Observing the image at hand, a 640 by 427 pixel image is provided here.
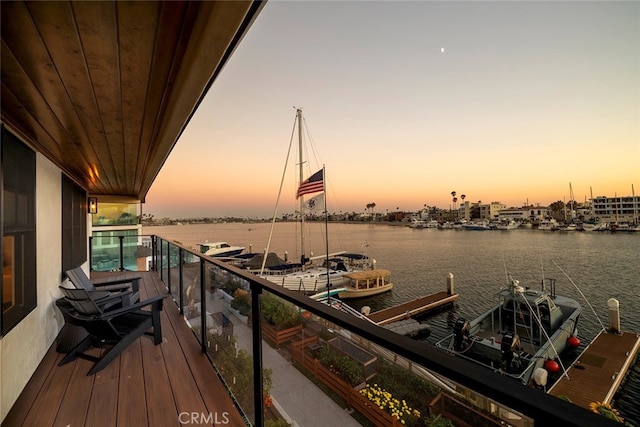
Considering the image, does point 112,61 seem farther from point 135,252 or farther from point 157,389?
point 135,252

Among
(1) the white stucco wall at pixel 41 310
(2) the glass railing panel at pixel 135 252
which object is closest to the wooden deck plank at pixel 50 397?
(1) the white stucco wall at pixel 41 310

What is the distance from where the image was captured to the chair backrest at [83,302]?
2412 mm

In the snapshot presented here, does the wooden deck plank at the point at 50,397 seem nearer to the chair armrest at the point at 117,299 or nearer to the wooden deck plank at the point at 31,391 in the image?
the wooden deck plank at the point at 31,391

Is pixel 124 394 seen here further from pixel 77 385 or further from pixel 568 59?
pixel 568 59

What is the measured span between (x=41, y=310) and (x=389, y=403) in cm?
347

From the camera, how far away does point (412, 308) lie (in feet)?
40.0

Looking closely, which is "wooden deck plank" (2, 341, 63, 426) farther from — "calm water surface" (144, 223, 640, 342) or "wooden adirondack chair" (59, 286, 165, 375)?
"calm water surface" (144, 223, 640, 342)

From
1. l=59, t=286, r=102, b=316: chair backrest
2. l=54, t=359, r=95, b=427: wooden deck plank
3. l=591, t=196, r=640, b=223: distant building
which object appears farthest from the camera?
l=591, t=196, r=640, b=223: distant building

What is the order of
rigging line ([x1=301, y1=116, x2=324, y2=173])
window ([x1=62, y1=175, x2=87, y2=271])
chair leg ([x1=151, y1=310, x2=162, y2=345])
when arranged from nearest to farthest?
chair leg ([x1=151, y1=310, x2=162, y2=345])
window ([x1=62, y1=175, x2=87, y2=271])
rigging line ([x1=301, y1=116, x2=324, y2=173])

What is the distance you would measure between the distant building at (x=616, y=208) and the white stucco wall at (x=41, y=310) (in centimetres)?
6769

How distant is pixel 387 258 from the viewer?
2588cm

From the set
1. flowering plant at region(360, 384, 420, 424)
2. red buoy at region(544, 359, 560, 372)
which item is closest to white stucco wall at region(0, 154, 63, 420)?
flowering plant at region(360, 384, 420, 424)

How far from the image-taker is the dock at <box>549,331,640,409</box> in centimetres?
642

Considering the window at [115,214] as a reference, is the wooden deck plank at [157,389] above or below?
below
